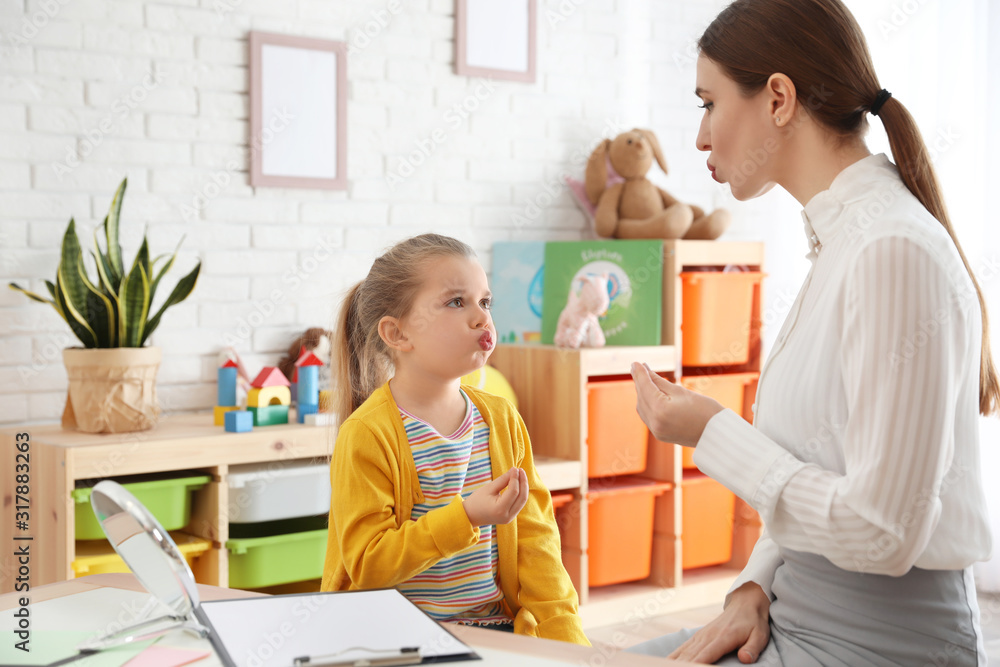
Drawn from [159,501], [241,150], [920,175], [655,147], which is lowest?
[159,501]

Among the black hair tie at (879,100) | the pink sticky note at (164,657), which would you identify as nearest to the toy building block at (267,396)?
the pink sticky note at (164,657)

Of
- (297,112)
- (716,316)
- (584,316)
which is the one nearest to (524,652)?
(584,316)

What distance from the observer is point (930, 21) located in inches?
133

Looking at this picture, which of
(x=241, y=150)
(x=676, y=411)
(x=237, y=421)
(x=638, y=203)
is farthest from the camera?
(x=638, y=203)

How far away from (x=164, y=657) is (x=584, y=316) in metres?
2.34

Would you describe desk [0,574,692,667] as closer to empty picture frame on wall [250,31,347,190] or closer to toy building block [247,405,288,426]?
toy building block [247,405,288,426]

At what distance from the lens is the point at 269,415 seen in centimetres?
272

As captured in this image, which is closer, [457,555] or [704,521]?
[457,555]

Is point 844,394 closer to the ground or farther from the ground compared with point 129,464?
farther from the ground

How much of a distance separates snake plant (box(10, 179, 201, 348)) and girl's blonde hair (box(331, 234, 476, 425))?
93 centimetres

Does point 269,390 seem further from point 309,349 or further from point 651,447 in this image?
point 651,447

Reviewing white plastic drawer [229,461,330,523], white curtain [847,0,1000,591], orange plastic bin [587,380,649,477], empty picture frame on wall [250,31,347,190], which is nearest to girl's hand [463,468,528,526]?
white plastic drawer [229,461,330,523]

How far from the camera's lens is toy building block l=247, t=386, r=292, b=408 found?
8.90ft

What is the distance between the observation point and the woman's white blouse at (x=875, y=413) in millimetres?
1079
